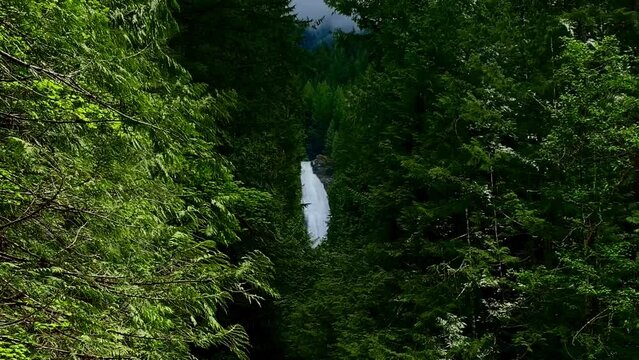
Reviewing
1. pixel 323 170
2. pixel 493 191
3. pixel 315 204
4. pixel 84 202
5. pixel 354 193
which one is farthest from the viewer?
pixel 323 170

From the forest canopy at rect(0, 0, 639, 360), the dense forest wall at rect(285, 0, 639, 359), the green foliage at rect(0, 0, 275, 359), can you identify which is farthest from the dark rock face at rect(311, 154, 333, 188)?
the green foliage at rect(0, 0, 275, 359)

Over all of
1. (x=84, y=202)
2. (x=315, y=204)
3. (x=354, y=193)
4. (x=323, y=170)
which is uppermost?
(x=354, y=193)

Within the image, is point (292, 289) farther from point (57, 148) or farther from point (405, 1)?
point (57, 148)

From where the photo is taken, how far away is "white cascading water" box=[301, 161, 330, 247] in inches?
1838

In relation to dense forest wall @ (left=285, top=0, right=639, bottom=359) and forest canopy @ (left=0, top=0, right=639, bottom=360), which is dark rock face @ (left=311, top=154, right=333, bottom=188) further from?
dense forest wall @ (left=285, top=0, right=639, bottom=359)

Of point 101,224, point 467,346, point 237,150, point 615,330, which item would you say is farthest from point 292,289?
point 101,224

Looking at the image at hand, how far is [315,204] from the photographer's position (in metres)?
51.3

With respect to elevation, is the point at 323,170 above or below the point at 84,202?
below

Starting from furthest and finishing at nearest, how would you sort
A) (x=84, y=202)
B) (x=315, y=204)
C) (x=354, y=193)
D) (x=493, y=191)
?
(x=315, y=204)
(x=354, y=193)
(x=493, y=191)
(x=84, y=202)

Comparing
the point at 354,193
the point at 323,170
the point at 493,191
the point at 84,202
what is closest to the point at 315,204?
the point at 323,170

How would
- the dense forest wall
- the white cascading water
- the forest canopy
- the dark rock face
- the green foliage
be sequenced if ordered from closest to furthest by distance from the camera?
1. the green foliage
2. the forest canopy
3. the dense forest wall
4. the white cascading water
5. the dark rock face

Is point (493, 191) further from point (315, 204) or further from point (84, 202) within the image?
point (315, 204)

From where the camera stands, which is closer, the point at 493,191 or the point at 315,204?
the point at 493,191

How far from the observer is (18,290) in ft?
10.1
